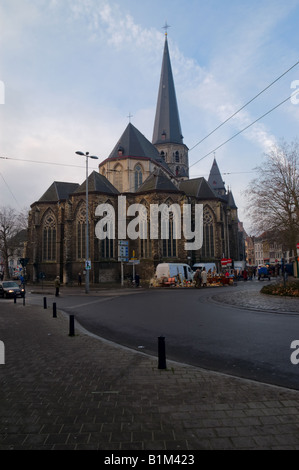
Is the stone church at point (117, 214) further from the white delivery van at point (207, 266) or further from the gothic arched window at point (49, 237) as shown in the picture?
the white delivery van at point (207, 266)

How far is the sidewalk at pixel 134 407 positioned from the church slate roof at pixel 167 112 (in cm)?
5545

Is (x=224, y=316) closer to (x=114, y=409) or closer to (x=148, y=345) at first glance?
(x=148, y=345)

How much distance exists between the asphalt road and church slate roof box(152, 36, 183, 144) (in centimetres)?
4985

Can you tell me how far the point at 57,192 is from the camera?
43344mm

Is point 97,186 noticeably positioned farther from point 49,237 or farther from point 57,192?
point 49,237

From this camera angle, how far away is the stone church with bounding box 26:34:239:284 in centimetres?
3509

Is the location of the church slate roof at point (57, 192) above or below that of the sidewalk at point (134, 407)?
above

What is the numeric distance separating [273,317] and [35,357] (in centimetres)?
738

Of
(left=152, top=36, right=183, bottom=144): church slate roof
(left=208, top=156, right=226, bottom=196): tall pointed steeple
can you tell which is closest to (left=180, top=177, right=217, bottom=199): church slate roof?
(left=152, top=36, right=183, bottom=144): church slate roof

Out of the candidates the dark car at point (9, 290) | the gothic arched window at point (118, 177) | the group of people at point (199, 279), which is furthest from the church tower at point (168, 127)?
the dark car at point (9, 290)

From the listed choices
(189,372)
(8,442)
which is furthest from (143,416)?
(189,372)

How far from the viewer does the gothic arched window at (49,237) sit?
40281mm

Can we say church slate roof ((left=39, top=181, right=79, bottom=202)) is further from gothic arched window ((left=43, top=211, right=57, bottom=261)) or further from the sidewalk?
the sidewalk
